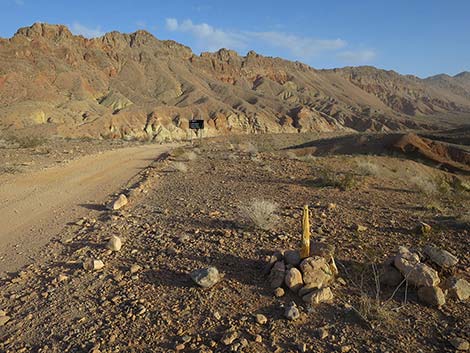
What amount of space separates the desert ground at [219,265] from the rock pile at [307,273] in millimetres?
76

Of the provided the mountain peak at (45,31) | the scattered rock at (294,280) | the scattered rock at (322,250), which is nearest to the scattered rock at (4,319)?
the scattered rock at (294,280)

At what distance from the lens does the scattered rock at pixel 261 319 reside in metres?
3.92

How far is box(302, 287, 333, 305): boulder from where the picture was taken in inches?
164

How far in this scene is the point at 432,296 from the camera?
4117mm

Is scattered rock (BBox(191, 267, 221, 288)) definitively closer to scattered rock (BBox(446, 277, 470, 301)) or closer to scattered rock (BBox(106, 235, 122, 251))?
scattered rock (BBox(106, 235, 122, 251))

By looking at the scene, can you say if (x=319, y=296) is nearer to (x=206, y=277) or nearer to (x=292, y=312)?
(x=292, y=312)

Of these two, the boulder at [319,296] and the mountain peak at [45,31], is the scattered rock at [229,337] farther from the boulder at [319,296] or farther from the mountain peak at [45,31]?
the mountain peak at [45,31]

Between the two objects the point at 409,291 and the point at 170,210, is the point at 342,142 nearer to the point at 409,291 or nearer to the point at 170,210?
the point at 170,210

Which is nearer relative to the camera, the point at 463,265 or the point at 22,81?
the point at 463,265

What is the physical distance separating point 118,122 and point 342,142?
1713 inches

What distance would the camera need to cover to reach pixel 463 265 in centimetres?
495

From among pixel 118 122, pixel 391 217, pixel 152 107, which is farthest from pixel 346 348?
pixel 152 107

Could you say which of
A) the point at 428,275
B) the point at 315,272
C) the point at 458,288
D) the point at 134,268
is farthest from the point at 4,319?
the point at 458,288

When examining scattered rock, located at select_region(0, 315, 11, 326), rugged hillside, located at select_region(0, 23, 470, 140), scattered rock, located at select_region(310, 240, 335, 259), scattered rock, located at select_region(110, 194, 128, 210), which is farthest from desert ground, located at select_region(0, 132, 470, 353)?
rugged hillside, located at select_region(0, 23, 470, 140)
